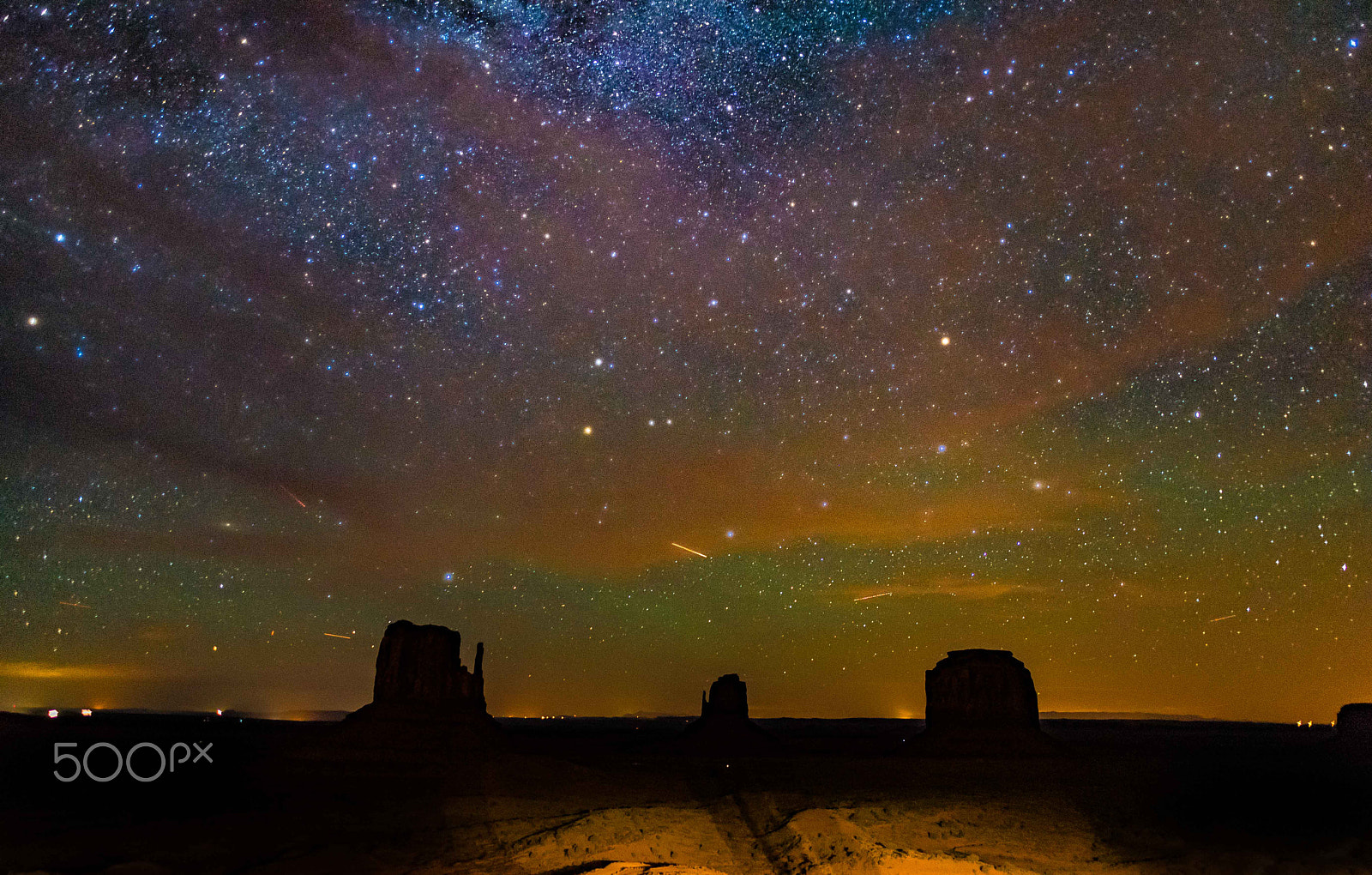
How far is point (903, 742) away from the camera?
2830 inches

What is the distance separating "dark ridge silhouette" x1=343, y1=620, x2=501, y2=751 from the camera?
180ft

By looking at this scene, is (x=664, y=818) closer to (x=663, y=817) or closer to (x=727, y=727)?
(x=663, y=817)

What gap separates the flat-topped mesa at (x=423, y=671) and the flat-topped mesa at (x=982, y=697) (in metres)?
41.9

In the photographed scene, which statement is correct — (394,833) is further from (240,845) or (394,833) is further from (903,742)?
(903,742)

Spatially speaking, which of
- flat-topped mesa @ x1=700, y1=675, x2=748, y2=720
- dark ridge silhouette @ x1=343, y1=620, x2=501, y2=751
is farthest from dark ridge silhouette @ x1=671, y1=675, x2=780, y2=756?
dark ridge silhouette @ x1=343, y1=620, x2=501, y2=751

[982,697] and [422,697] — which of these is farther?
[982,697]

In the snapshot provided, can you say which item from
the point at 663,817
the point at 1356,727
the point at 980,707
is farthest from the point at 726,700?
the point at 1356,727

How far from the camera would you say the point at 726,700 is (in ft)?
269

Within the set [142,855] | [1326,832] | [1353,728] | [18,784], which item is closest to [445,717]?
[18,784]

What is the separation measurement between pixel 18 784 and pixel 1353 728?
13717 centimetres

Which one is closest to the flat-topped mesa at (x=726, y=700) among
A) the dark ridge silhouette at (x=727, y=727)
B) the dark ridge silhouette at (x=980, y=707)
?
the dark ridge silhouette at (x=727, y=727)

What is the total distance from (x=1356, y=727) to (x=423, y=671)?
374ft

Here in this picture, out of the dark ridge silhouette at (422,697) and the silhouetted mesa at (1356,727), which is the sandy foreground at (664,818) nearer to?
the dark ridge silhouette at (422,697)

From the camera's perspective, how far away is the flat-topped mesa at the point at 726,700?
8150 centimetres
